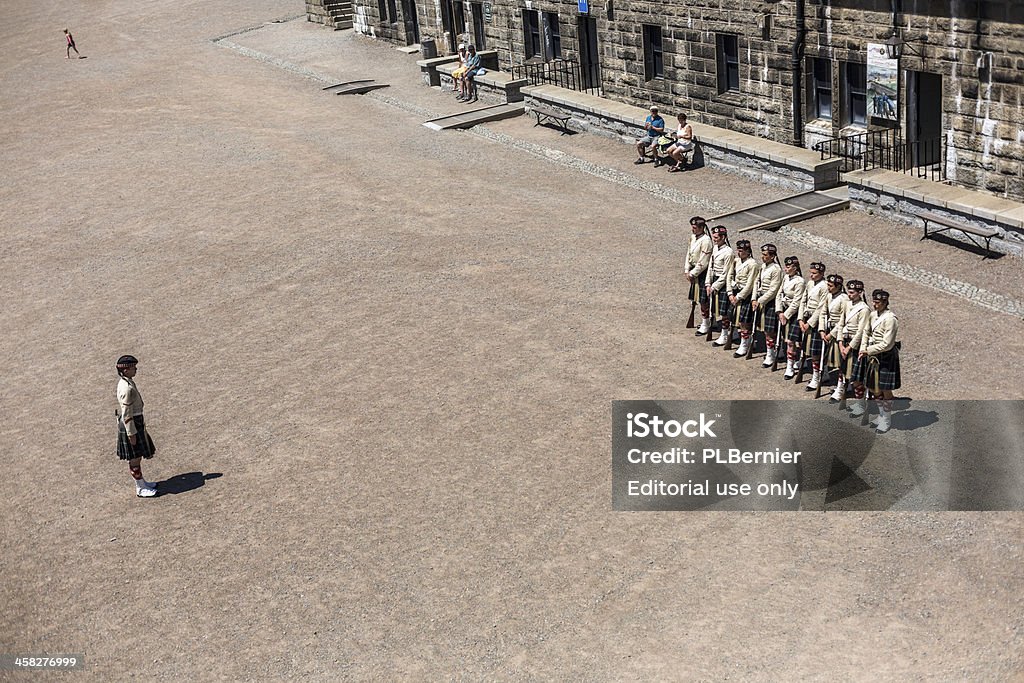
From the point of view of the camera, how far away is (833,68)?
22.9 m

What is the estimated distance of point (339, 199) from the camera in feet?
80.6

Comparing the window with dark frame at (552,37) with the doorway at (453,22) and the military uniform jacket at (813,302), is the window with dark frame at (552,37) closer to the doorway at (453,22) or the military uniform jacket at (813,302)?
the doorway at (453,22)

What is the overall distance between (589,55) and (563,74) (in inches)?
41.4

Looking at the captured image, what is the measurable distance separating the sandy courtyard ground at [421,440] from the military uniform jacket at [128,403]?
0.95 metres

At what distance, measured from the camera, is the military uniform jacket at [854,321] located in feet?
45.1

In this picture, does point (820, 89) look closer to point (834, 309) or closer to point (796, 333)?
point (796, 333)

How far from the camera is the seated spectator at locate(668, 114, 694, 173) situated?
979 inches

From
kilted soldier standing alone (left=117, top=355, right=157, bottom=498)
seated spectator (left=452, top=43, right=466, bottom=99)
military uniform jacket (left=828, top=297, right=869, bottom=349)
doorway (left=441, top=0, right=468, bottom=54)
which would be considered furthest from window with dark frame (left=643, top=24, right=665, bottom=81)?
kilted soldier standing alone (left=117, top=355, right=157, bottom=498)

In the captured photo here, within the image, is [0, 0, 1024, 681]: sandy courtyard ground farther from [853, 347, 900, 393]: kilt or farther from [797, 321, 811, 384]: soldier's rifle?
[853, 347, 900, 393]: kilt

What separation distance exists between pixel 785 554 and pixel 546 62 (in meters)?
22.7

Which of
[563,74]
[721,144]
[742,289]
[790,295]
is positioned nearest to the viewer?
[790,295]

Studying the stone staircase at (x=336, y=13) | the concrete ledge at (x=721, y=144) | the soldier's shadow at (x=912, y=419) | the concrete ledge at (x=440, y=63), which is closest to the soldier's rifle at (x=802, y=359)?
the soldier's shadow at (x=912, y=419)

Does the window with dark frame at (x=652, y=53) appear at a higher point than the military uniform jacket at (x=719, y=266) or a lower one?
higher

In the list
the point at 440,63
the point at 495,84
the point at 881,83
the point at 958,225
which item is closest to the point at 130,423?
the point at 958,225
